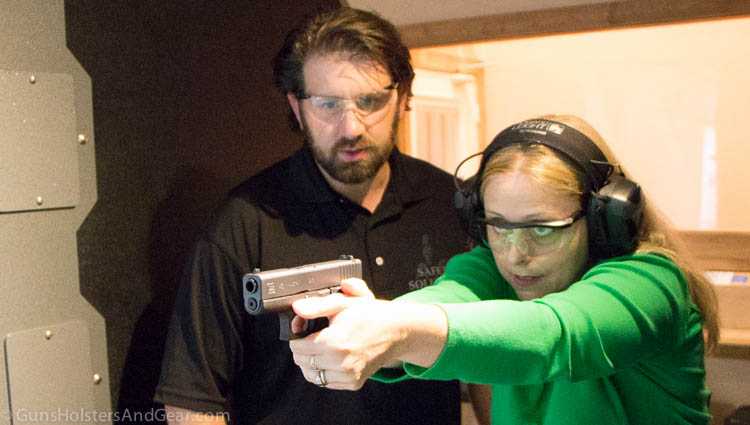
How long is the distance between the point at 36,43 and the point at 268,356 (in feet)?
3.04

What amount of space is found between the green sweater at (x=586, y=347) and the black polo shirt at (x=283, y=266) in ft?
1.58

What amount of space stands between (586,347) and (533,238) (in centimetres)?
24

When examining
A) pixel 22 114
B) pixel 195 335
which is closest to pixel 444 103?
pixel 195 335

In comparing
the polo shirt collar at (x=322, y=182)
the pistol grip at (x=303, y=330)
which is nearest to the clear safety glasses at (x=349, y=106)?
the polo shirt collar at (x=322, y=182)

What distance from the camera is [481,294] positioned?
134cm

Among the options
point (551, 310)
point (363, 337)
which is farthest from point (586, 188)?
point (363, 337)

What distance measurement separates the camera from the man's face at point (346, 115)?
173cm

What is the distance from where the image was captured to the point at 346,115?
1.72m

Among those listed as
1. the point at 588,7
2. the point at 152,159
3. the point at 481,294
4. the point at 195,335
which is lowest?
the point at 195,335

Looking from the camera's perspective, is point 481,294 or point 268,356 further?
point 268,356

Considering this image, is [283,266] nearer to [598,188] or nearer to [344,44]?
[344,44]

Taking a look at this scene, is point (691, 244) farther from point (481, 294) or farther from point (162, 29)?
point (162, 29)

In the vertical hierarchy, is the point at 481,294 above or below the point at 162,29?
below

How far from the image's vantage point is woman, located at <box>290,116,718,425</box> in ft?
3.30
